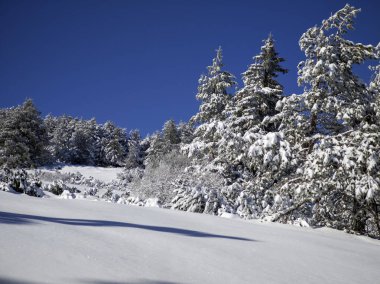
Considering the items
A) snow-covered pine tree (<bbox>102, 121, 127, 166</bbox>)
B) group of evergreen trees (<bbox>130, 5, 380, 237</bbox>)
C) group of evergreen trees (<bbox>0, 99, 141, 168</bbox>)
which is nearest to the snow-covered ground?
group of evergreen trees (<bbox>0, 99, 141, 168</bbox>)

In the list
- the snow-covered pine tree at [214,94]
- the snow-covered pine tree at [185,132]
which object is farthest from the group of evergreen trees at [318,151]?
the snow-covered pine tree at [185,132]

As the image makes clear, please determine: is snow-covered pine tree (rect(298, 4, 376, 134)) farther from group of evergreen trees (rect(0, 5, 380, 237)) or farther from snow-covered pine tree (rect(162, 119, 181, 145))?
snow-covered pine tree (rect(162, 119, 181, 145))

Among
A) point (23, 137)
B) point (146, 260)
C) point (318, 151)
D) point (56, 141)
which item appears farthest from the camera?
point (56, 141)

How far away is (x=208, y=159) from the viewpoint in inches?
719

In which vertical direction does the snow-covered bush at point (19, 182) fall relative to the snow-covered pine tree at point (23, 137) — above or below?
below

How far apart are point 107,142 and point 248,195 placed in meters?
53.3

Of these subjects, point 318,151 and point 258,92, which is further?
point 258,92

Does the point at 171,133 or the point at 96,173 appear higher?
the point at 171,133

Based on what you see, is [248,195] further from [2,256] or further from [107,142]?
[107,142]

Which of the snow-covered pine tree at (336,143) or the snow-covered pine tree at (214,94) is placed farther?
the snow-covered pine tree at (214,94)

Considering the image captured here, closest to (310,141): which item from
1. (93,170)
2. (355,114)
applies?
(355,114)

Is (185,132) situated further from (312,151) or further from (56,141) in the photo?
(312,151)

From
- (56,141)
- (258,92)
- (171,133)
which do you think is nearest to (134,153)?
(171,133)

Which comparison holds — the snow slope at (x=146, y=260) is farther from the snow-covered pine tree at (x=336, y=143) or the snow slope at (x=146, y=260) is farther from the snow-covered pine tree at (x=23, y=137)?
the snow-covered pine tree at (x=23, y=137)
